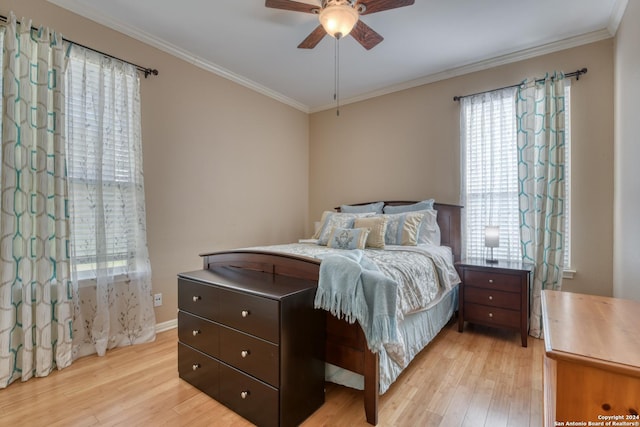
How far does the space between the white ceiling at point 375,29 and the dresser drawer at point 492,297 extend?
92.3 inches

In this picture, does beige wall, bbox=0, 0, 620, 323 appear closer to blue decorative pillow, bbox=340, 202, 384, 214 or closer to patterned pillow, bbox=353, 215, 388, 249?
blue decorative pillow, bbox=340, 202, 384, 214

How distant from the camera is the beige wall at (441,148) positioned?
2613mm

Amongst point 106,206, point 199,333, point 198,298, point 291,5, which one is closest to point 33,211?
point 106,206

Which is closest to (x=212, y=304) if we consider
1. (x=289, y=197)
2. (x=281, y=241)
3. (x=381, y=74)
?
(x=281, y=241)

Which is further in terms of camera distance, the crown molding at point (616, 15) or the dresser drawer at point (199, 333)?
the crown molding at point (616, 15)

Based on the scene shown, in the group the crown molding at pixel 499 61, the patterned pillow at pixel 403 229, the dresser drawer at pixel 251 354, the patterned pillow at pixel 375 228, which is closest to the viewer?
the dresser drawer at pixel 251 354

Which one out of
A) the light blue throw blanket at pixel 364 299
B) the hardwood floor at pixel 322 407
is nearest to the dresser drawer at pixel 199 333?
the hardwood floor at pixel 322 407

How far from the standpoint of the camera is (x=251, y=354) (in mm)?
1607

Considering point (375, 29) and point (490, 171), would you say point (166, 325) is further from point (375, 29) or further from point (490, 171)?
point (490, 171)

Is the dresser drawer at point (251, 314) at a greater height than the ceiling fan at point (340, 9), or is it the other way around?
the ceiling fan at point (340, 9)

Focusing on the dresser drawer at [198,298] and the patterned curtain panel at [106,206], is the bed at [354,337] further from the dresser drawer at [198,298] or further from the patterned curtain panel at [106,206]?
the patterned curtain panel at [106,206]

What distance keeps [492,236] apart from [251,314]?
2409 millimetres

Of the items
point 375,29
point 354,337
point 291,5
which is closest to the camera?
point 354,337

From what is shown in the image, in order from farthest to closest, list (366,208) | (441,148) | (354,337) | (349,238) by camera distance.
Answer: (366,208)
(441,148)
(349,238)
(354,337)
